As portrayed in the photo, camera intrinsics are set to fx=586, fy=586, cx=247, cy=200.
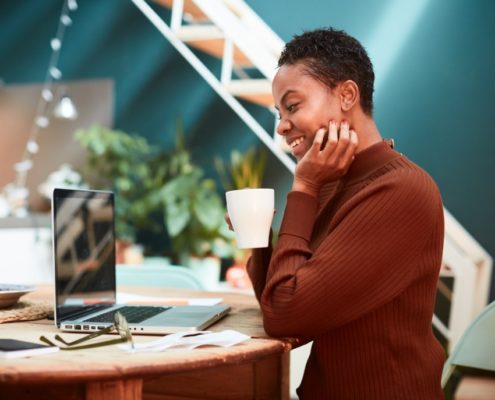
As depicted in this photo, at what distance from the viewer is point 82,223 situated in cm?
137

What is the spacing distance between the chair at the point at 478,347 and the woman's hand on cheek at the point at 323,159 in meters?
0.65

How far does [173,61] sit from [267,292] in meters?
3.41

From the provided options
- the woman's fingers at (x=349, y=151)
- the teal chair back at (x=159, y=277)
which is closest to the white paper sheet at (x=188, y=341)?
the woman's fingers at (x=349, y=151)

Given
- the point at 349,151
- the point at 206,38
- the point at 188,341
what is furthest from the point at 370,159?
the point at 206,38

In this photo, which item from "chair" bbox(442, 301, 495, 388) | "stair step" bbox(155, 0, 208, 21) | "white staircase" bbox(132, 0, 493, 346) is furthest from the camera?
"stair step" bbox(155, 0, 208, 21)

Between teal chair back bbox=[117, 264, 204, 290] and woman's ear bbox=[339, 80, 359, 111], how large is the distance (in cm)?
103

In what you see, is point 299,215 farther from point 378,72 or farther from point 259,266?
point 378,72

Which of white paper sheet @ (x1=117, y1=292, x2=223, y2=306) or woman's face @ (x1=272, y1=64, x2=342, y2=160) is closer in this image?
woman's face @ (x1=272, y1=64, x2=342, y2=160)

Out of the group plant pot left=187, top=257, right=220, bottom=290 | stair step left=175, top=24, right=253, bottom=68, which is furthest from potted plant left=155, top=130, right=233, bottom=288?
stair step left=175, top=24, right=253, bottom=68

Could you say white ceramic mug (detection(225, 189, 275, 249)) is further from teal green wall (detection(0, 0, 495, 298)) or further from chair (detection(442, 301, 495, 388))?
teal green wall (detection(0, 0, 495, 298))

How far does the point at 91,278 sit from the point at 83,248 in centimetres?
8

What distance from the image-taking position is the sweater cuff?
46.7 inches

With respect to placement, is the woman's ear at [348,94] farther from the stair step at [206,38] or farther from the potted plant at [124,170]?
the potted plant at [124,170]

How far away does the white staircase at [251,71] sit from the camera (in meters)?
3.23
